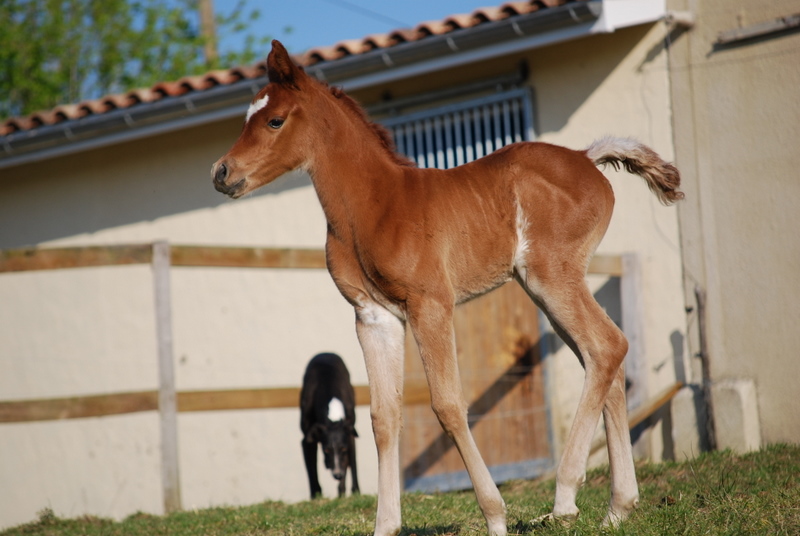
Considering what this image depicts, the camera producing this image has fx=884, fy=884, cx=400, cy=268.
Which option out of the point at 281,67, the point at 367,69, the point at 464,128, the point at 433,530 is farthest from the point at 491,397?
the point at 281,67

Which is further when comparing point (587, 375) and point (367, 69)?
point (367, 69)

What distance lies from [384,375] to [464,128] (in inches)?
216

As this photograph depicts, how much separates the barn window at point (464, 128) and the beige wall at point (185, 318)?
0.27 metres

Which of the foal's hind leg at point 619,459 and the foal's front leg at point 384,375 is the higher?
the foal's front leg at point 384,375

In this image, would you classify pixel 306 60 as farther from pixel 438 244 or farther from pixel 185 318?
pixel 438 244

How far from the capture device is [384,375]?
13.7ft

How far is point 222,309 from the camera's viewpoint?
984 cm

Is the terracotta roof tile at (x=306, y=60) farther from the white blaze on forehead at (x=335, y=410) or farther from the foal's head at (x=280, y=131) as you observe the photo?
the foal's head at (x=280, y=131)

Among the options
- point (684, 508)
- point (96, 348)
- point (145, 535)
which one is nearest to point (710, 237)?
point (684, 508)

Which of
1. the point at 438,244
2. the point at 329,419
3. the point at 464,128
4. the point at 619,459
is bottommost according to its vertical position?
the point at 329,419

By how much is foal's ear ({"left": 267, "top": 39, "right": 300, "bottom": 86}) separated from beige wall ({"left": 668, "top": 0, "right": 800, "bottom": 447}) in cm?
488

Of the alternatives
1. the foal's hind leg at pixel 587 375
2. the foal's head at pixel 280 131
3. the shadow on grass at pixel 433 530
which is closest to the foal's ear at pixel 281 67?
the foal's head at pixel 280 131

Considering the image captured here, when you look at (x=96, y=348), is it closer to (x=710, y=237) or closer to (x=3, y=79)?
(x=710, y=237)

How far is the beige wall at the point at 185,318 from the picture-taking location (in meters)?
8.77
